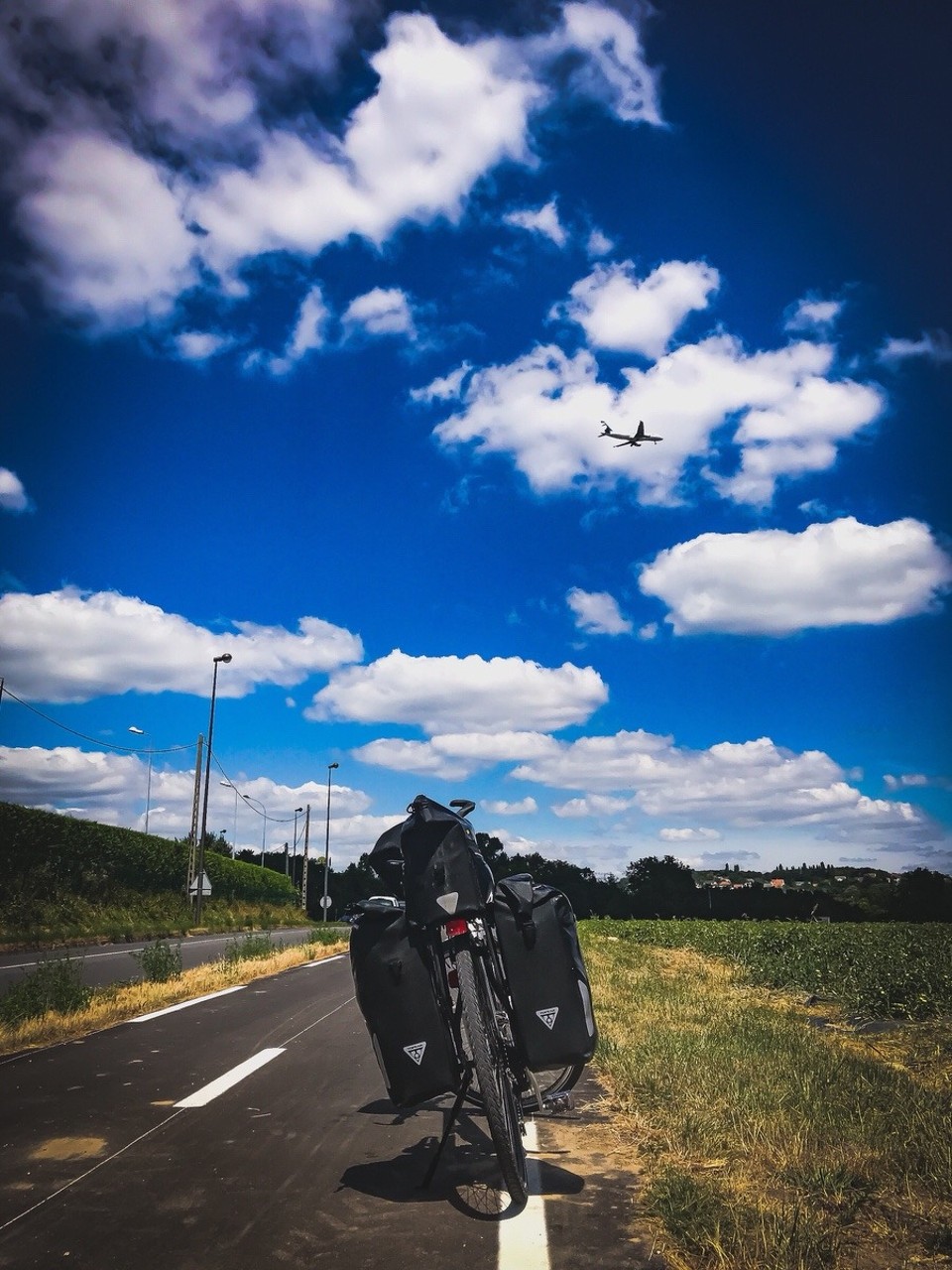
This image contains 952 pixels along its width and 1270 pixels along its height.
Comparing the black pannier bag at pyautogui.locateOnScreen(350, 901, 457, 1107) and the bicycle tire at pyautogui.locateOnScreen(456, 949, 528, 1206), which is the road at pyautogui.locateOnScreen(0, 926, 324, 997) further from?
the bicycle tire at pyautogui.locateOnScreen(456, 949, 528, 1206)

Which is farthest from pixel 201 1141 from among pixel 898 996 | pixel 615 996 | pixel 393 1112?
pixel 898 996

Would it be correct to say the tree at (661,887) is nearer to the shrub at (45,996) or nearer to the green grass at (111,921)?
the green grass at (111,921)

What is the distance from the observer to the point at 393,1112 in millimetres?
5629

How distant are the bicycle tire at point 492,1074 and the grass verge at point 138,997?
Result: 19.1 feet

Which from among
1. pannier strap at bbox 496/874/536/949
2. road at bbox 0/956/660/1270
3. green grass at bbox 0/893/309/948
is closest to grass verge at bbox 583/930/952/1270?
road at bbox 0/956/660/1270

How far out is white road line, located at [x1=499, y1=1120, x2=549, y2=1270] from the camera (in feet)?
10.7

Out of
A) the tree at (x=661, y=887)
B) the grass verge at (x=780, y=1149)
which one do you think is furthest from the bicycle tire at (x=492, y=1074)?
the tree at (x=661, y=887)

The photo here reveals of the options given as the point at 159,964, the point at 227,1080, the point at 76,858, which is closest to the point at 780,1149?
the point at 227,1080

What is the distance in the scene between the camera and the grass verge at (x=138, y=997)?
27.0 feet

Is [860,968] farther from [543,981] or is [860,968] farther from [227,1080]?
[543,981]

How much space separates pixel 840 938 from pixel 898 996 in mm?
9710

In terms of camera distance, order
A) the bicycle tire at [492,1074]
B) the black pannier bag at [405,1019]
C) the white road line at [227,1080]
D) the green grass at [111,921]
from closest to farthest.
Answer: the bicycle tire at [492,1074]
the black pannier bag at [405,1019]
the white road line at [227,1080]
the green grass at [111,921]

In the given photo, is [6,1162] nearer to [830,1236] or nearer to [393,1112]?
[393,1112]

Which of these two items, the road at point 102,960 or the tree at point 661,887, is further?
the tree at point 661,887
